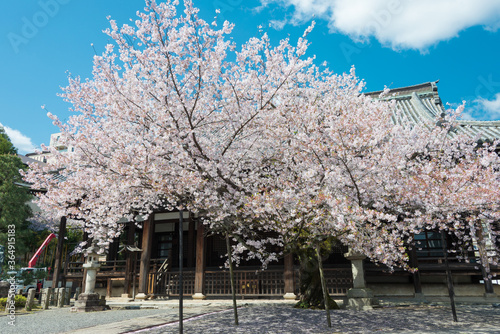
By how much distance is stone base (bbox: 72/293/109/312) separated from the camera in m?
12.7

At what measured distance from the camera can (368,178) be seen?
7.86 m

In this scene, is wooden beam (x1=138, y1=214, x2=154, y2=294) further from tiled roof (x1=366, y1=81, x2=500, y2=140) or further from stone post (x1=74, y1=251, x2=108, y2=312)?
tiled roof (x1=366, y1=81, x2=500, y2=140)

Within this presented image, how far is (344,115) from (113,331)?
8082 mm

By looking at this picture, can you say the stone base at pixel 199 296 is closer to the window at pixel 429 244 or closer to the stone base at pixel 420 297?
the stone base at pixel 420 297

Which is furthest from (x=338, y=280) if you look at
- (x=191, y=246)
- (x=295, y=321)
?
(x=191, y=246)

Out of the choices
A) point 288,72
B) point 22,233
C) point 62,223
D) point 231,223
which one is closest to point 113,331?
point 231,223

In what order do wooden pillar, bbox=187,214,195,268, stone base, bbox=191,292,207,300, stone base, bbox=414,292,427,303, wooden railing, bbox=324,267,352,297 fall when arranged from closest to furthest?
1. stone base, bbox=414,292,427,303
2. wooden railing, bbox=324,267,352,297
3. stone base, bbox=191,292,207,300
4. wooden pillar, bbox=187,214,195,268

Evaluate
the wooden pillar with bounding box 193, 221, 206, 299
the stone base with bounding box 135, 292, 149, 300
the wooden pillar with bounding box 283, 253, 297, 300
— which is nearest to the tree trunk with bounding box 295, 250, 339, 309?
the wooden pillar with bounding box 283, 253, 297, 300

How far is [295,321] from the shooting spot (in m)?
8.48

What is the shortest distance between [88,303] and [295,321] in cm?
888

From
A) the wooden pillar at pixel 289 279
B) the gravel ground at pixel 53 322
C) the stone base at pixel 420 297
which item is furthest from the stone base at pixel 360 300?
the gravel ground at pixel 53 322

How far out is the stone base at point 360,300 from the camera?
34.7 feet

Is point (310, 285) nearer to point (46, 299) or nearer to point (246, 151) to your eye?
point (246, 151)

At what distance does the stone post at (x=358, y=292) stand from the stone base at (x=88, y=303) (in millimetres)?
9848
